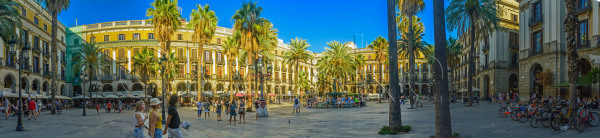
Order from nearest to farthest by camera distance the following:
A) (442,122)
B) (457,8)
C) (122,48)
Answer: (442,122) < (457,8) < (122,48)

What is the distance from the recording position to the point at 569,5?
14.0m

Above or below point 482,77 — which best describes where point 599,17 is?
above

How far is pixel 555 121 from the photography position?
12664 millimetres

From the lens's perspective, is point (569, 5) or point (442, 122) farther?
point (569, 5)

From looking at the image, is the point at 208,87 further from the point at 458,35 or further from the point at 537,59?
the point at 537,59

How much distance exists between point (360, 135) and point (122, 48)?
58.1 metres

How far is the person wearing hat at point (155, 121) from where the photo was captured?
7.34 meters

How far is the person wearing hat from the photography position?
289 inches

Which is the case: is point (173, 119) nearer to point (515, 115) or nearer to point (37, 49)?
point (515, 115)

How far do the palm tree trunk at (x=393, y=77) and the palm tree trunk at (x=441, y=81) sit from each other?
10.1 ft

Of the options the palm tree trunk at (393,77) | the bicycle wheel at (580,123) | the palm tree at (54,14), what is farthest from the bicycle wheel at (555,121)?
the palm tree at (54,14)

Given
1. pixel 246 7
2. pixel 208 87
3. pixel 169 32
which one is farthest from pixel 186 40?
pixel 246 7

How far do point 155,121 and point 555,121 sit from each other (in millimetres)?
12273

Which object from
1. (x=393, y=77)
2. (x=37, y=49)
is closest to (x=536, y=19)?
(x=393, y=77)
